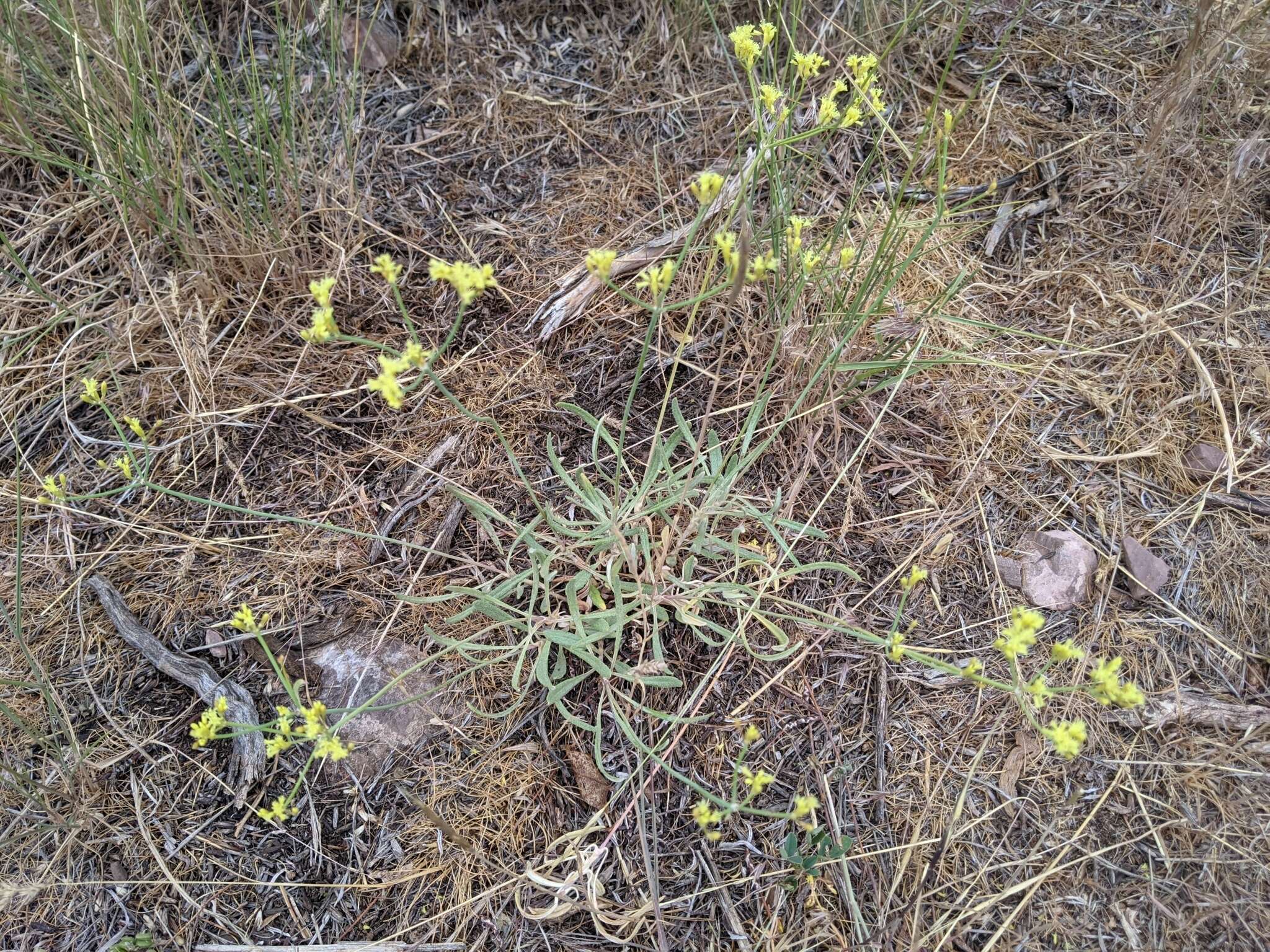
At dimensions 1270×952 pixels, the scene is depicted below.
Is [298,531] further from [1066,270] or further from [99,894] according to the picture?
[1066,270]

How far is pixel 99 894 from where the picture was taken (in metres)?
1.62

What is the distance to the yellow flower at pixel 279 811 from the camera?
1439 millimetres

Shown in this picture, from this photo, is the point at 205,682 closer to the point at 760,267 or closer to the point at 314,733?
the point at 314,733

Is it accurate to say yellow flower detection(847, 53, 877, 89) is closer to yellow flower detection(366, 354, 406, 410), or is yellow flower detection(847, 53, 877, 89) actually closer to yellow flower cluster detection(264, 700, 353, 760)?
yellow flower detection(366, 354, 406, 410)

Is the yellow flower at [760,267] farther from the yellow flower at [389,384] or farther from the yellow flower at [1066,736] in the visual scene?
the yellow flower at [1066,736]

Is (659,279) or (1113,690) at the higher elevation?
(659,279)

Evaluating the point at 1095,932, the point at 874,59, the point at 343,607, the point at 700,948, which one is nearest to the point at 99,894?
the point at 343,607

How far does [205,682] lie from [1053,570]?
1.98 meters

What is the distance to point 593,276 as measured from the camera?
2143 millimetres

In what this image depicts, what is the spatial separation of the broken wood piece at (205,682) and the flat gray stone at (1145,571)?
6.62 feet

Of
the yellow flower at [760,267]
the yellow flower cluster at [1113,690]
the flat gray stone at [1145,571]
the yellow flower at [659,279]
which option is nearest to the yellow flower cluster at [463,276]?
the yellow flower at [659,279]

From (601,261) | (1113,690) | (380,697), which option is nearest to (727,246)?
(601,261)

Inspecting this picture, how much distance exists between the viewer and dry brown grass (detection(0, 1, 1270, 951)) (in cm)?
161

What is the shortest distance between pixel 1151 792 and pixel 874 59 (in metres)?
1.64
